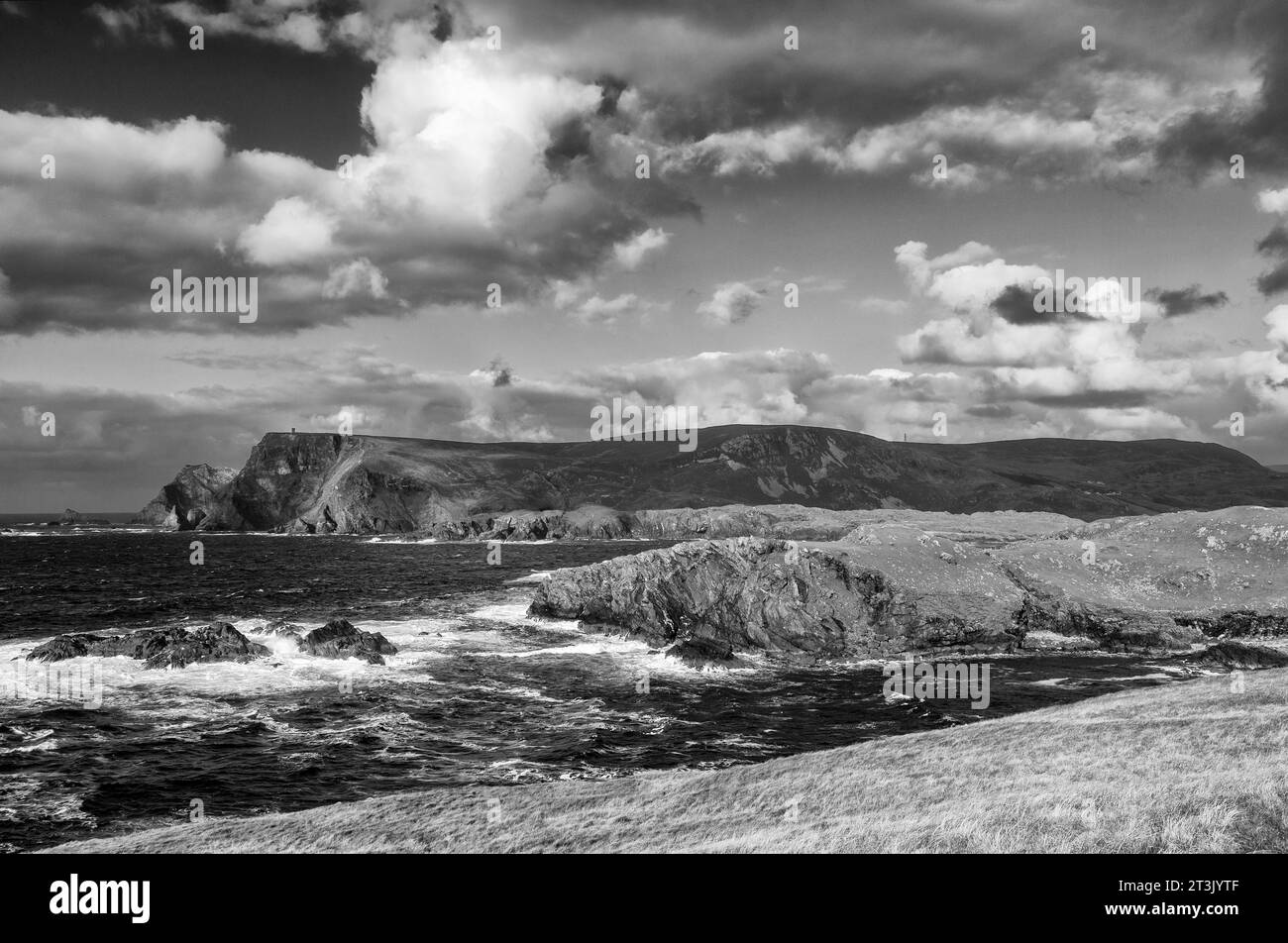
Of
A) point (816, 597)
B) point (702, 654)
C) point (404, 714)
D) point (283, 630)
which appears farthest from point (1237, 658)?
point (283, 630)

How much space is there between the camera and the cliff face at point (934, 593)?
218ft

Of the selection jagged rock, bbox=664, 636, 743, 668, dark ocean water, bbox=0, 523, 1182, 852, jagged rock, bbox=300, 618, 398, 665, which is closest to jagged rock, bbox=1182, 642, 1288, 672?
dark ocean water, bbox=0, 523, 1182, 852

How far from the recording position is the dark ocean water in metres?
34.1

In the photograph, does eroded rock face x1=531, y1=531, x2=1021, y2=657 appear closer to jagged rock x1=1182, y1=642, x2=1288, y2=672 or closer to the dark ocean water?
the dark ocean water

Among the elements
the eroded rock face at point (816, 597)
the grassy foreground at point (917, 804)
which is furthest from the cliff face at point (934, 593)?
the grassy foreground at point (917, 804)

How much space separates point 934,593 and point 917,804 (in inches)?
2001

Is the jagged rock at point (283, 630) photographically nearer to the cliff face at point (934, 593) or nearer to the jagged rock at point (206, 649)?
the jagged rock at point (206, 649)

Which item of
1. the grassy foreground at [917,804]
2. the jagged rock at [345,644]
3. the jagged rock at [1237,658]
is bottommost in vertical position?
the jagged rock at [1237,658]

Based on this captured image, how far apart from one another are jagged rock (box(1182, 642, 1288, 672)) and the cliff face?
6512 millimetres

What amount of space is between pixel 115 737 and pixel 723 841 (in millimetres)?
36767

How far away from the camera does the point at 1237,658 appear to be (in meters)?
57.8

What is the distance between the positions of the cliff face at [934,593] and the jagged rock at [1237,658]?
6.51 metres
